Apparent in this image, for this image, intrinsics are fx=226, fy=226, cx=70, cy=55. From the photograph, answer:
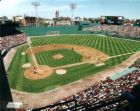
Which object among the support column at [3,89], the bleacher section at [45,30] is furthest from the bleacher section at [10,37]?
the support column at [3,89]

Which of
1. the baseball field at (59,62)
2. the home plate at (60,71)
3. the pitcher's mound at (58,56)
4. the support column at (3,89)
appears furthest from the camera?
the pitcher's mound at (58,56)

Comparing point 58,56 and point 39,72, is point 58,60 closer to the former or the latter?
point 58,56

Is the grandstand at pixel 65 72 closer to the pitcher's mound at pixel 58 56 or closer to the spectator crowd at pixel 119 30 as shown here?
the pitcher's mound at pixel 58 56

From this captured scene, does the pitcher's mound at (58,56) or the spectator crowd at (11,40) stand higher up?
the spectator crowd at (11,40)

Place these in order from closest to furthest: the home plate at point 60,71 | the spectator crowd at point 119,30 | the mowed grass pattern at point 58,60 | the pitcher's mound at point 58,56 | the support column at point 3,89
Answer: the support column at point 3,89 < the home plate at point 60,71 < the mowed grass pattern at point 58,60 < the pitcher's mound at point 58,56 < the spectator crowd at point 119,30

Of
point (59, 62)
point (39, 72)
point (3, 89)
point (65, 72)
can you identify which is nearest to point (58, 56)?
point (59, 62)

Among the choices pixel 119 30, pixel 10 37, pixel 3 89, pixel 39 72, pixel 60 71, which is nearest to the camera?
pixel 3 89

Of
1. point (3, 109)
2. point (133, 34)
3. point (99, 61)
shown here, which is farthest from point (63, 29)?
point (3, 109)
